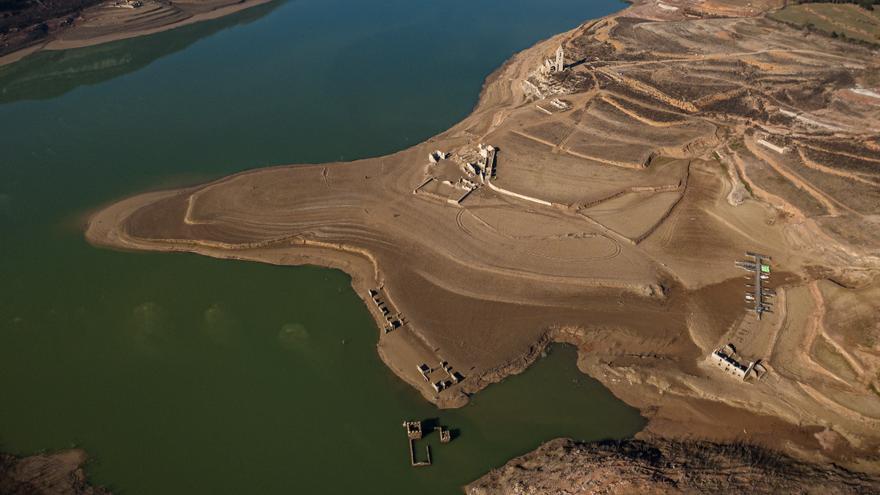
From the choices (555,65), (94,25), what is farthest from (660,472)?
(94,25)

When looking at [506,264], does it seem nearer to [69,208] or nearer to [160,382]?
[160,382]

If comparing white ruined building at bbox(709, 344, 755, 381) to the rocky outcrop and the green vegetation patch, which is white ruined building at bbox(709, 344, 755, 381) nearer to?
the rocky outcrop

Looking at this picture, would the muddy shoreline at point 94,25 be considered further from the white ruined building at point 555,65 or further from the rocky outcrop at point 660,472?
the rocky outcrop at point 660,472

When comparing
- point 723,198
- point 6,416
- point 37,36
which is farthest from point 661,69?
point 37,36

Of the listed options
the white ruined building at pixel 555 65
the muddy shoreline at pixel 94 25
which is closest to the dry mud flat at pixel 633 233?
the white ruined building at pixel 555 65

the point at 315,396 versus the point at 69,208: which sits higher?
the point at 69,208

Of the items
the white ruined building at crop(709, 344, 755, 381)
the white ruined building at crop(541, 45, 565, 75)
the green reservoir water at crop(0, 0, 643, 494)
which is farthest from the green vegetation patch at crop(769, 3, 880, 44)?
the white ruined building at crop(709, 344, 755, 381)

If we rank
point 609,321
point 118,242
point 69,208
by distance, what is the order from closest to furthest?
1. point 609,321
2. point 118,242
3. point 69,208
